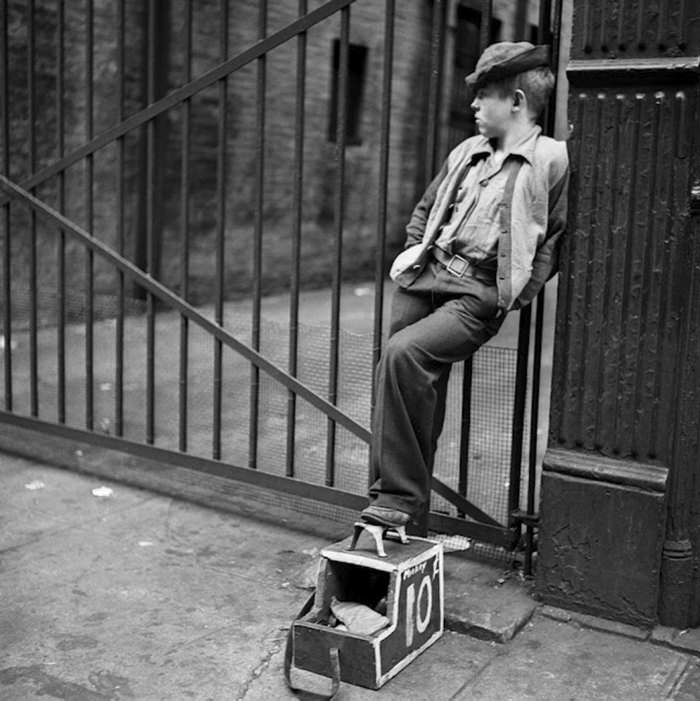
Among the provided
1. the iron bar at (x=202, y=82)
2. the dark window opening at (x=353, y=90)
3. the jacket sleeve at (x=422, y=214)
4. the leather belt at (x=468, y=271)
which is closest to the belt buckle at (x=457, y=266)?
the leather belt at (x=468, y=271)

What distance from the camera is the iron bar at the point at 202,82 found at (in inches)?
174

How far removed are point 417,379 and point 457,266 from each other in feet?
1.48

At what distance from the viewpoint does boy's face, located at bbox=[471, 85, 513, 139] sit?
3748mm

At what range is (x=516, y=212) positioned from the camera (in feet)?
11.9

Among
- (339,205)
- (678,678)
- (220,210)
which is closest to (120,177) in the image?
(220,210)

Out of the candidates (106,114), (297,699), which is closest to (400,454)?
(297,699)

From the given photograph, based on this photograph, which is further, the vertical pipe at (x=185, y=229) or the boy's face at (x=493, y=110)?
the vertical pipe at (x=185, y=229)

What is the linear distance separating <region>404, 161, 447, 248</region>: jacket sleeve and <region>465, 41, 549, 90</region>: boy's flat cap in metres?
0.39

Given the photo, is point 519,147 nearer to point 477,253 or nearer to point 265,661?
point 477,253

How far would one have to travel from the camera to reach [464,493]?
14.4 ft

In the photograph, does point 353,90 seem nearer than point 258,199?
No

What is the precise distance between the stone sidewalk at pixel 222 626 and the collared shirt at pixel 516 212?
1.19 meters

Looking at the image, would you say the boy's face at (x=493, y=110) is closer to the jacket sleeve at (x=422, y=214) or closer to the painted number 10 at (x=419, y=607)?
the jacket sleeve at (x=422, y=214)

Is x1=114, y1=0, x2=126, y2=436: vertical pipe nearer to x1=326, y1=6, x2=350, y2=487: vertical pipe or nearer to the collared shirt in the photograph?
x1=326, y1=6, x2=350, y2=487: vertical pipe
